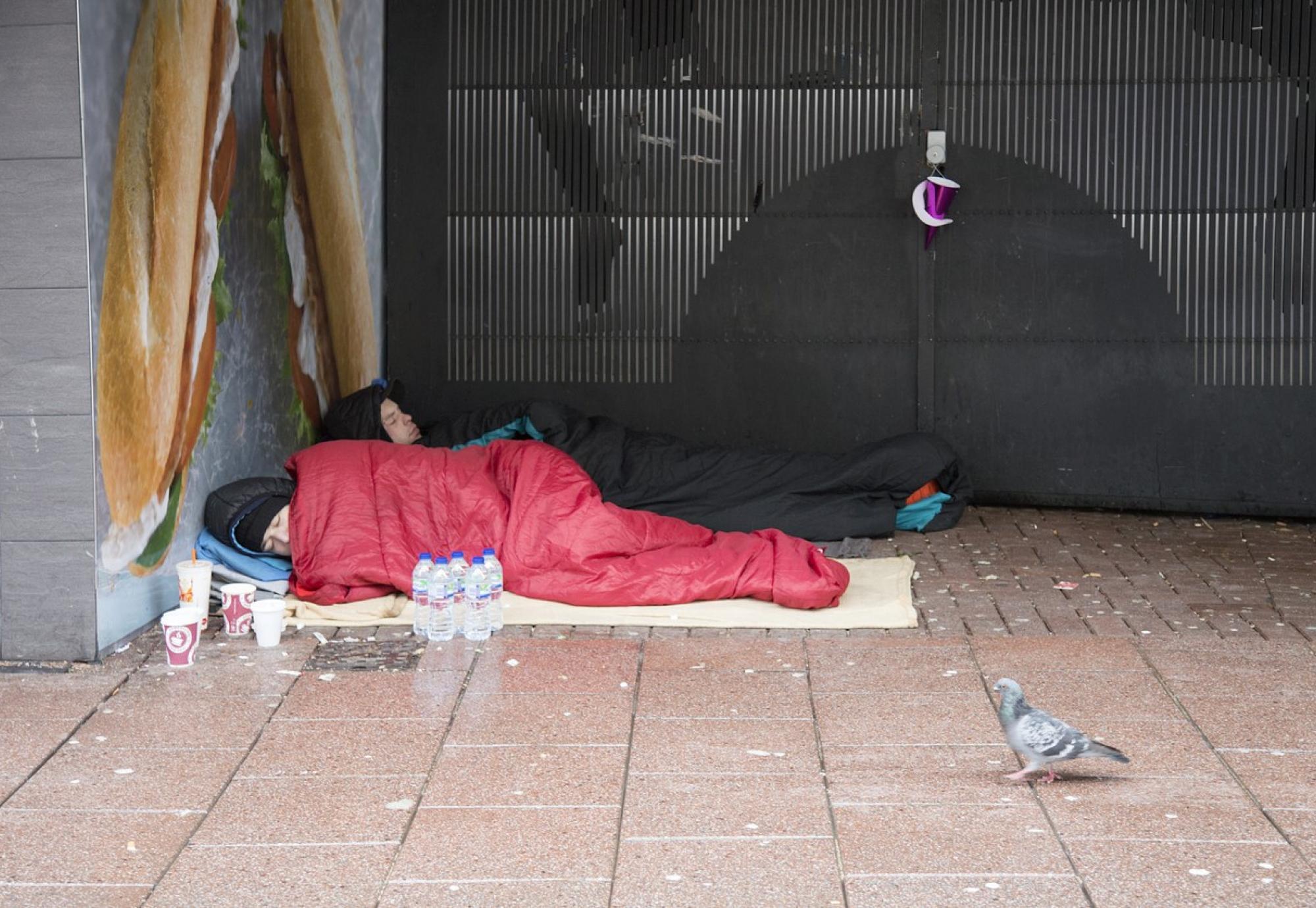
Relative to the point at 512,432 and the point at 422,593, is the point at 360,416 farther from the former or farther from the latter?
the point at 422,593

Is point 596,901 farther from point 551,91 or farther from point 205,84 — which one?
point 551,91

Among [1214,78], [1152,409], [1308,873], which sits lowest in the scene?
[1308,873]

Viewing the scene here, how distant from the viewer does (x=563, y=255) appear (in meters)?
7.61

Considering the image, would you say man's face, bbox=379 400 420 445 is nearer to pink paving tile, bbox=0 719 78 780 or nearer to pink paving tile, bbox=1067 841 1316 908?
pink paving tile, bbox=0 719 78 780

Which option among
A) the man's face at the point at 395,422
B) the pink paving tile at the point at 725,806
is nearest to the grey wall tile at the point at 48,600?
the pink paving tile at the point at 725,806

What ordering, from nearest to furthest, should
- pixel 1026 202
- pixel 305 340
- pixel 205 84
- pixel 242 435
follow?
pixel 205 84 → pixel 242 435 → pixel 305 340 → pixel 1026 202

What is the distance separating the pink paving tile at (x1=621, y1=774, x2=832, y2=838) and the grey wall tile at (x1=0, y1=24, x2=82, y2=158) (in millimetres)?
2612

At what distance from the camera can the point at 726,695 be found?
4.45 meters

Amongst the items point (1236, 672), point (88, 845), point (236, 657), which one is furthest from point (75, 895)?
point (1236, 672)

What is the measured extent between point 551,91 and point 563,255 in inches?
32.2

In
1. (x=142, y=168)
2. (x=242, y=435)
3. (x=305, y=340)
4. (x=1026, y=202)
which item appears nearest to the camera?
(x=142, y=168)

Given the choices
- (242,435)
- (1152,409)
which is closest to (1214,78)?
(1152,409)

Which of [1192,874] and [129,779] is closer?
[1192,874]

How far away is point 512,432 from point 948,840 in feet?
13.7
